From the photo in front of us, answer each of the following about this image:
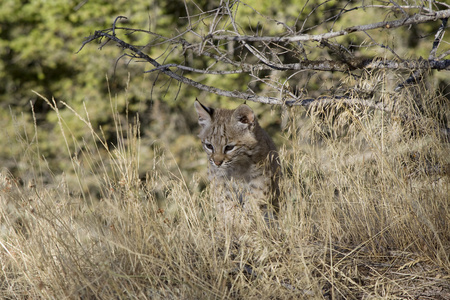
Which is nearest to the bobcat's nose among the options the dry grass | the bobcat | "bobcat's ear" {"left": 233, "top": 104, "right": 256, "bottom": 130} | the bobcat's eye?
the bobcat

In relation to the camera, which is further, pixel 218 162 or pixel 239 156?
pixel 239 156

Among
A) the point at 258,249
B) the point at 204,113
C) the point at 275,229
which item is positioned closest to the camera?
the point at 258,249

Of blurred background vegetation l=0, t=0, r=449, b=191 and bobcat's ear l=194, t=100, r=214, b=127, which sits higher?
bobcat's ear l=194, t=100, r=214, b=127

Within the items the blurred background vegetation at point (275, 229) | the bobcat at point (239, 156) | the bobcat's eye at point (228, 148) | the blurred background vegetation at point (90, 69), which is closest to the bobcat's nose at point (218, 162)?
the bobcat at point (239, 156)

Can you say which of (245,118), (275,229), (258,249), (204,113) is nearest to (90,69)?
(204,113)

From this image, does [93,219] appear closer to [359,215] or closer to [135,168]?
[135,168]

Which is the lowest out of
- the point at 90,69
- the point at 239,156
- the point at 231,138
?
the point at 90,69

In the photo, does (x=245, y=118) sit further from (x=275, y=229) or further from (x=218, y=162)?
(x=275, y=229)

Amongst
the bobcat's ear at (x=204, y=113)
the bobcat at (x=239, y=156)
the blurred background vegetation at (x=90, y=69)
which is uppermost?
the bobcat's ear at (x=204, y=113)

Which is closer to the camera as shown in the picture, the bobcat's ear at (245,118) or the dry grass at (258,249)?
the dry grass at (258,249)

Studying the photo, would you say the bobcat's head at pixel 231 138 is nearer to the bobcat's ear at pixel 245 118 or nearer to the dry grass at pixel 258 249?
the bobcat's ear at pixel 245 118

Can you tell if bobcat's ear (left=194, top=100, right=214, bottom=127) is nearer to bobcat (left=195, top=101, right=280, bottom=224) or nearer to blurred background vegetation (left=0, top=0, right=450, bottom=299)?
bobcat (left=195, top=101, right=280, bottom=224)

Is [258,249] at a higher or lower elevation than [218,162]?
higher

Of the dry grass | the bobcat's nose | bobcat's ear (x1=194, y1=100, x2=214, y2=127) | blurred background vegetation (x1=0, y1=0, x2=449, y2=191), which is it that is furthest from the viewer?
blurred background vegetation (x1=0, y1=0, x2=449, y2=191)
